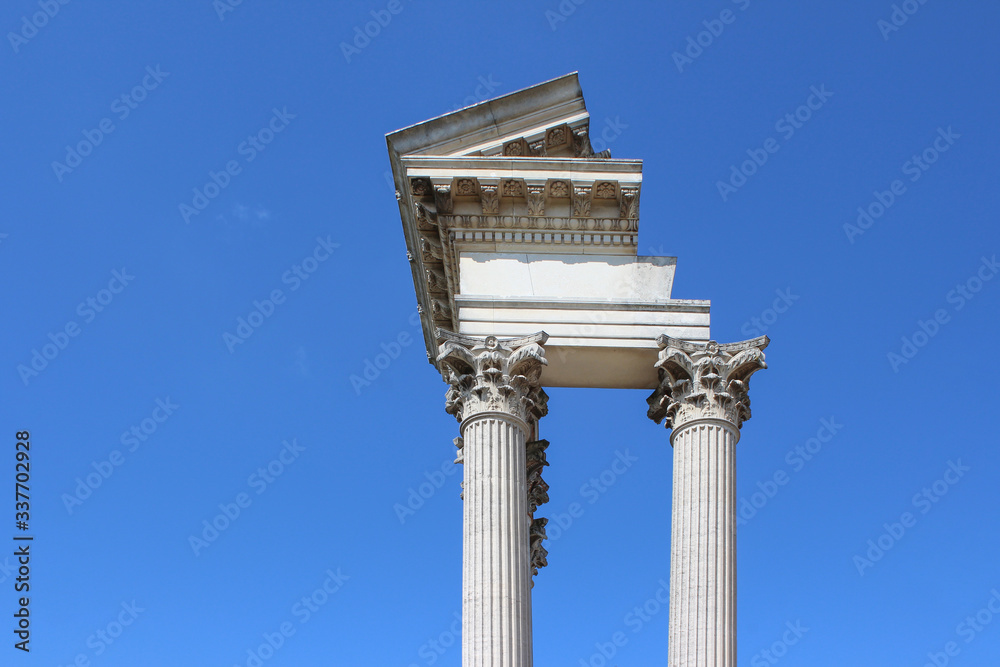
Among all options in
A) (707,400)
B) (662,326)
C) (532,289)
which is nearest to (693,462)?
(707,400)

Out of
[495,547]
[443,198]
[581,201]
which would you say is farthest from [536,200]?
[495,547]

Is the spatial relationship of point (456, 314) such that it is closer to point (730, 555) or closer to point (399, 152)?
point (399, 152)

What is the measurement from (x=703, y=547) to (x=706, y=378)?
4.10m

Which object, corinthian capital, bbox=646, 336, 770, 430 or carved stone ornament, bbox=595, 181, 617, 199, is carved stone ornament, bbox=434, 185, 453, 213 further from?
corinthian capital, bbox=646, 336, 770, 430

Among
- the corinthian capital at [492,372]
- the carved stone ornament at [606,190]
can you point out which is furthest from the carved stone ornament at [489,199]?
the corinthian capital at [492,372]

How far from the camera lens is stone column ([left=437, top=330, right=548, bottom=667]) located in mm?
28766

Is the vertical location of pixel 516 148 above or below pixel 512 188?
above

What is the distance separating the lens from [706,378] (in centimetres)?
3142

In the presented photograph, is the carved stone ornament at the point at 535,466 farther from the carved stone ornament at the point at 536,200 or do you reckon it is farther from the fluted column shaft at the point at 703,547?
the carved stone ornament at the point at 536,200

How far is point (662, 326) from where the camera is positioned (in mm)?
32344

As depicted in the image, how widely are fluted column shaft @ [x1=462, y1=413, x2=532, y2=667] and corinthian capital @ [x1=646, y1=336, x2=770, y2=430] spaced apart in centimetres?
373

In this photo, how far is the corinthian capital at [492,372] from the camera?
31.2m

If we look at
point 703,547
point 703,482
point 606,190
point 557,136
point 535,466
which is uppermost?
point 557,136

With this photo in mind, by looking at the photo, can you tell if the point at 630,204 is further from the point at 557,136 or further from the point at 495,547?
the point at 495,547
